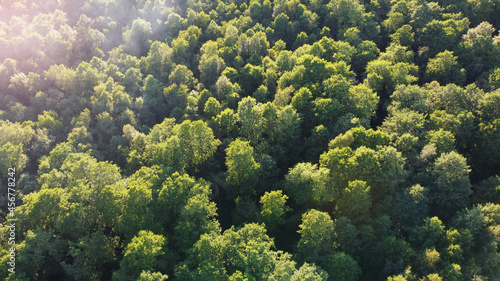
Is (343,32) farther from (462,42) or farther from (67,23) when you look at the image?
(67,23)

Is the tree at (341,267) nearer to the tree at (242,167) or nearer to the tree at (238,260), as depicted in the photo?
the tree at (238,260)

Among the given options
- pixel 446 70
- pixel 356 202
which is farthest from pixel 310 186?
pixel 446 70

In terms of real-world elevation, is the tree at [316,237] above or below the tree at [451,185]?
below

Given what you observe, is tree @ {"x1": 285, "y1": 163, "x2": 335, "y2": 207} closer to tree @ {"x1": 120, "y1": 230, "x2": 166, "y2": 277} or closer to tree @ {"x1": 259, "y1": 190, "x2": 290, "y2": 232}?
tree @ {"x1": 259, "y1": 190, "x2": 290, "y2": 232}

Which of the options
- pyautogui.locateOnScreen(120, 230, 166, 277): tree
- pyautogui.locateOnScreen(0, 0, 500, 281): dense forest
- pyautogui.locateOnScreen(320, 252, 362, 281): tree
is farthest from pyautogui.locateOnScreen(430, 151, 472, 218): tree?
pyautogui.locateOnScreen(120, 230, 166, 277): tree

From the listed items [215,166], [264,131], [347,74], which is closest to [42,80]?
[215,166]

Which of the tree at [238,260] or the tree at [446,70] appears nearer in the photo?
the tree at [238,260]

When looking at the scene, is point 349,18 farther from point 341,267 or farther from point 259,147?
point 341,267

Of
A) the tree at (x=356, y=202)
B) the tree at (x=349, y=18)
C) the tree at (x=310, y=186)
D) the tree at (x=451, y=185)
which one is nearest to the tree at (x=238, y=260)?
the tree at (x=310, y=186)
